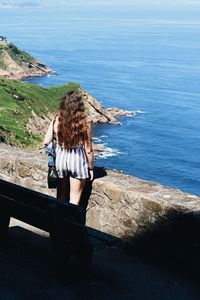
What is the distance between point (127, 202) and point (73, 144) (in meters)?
1.05

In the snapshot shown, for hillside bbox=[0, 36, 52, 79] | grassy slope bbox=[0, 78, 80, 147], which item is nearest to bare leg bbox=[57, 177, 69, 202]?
grassy slope bbox=[0, 78, 80, 147]

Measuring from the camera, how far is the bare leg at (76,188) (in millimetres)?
6918

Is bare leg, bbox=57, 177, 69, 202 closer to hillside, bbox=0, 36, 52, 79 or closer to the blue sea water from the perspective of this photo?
the blue sea water

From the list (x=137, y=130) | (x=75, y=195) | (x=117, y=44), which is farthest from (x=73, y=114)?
(x=117, y=44)

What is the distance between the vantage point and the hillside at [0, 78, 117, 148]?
252 feet

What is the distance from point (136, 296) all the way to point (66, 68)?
14076 cm

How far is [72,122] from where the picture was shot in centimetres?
657

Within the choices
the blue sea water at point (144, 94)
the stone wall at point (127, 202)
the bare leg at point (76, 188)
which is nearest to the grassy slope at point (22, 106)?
the blue sea water at point (144, 94)

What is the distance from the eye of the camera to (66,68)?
144000 mm

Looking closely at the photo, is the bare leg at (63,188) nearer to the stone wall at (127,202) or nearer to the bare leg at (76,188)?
the bare leg at (76,188)

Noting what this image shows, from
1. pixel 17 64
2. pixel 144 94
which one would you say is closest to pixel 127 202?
pixel 144 94

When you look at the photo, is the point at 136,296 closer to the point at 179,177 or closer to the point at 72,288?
the point at 72,288

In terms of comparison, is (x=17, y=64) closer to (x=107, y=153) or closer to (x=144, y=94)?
(x=144, y=94)

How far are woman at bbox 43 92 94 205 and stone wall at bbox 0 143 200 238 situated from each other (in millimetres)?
446
